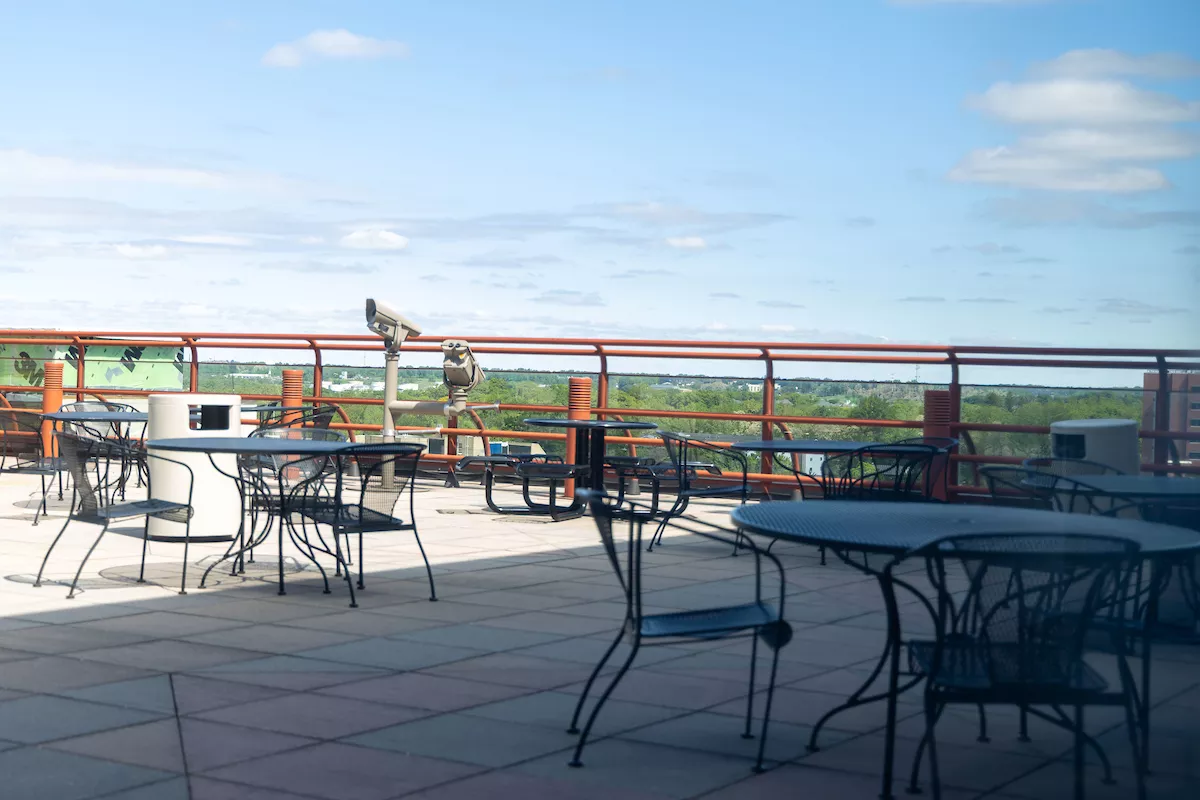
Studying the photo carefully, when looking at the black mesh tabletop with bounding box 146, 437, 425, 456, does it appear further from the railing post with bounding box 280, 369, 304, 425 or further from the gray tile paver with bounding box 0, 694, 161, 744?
the railing post with bounding box 280, 369, 304, 425

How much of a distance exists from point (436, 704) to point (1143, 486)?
264cm

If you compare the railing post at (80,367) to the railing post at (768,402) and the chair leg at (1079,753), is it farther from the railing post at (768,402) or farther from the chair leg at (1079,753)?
the chair leg at (1079,753)

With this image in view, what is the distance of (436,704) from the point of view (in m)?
4.01

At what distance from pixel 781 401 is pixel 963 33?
6478mm

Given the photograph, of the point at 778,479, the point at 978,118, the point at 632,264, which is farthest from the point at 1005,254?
the point at 632,264

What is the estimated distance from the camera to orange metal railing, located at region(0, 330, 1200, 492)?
881 cm

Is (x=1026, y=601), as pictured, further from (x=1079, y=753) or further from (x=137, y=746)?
(x=137, y=746)

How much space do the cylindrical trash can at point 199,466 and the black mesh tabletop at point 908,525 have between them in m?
4.46

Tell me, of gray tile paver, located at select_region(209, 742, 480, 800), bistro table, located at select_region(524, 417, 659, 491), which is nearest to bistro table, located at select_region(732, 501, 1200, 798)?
gray tile paver, located at select_region(209, 742, 480, 800)

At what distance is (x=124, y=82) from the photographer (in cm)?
816

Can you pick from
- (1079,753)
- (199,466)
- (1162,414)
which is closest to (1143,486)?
(1079,753)

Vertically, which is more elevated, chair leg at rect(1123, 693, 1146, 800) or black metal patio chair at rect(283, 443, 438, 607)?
black metal patio chair at rect(283, 443, 438, 607)

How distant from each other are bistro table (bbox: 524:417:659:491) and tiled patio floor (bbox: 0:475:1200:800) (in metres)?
2.24

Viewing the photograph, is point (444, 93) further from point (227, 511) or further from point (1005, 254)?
point (1005, 254)
